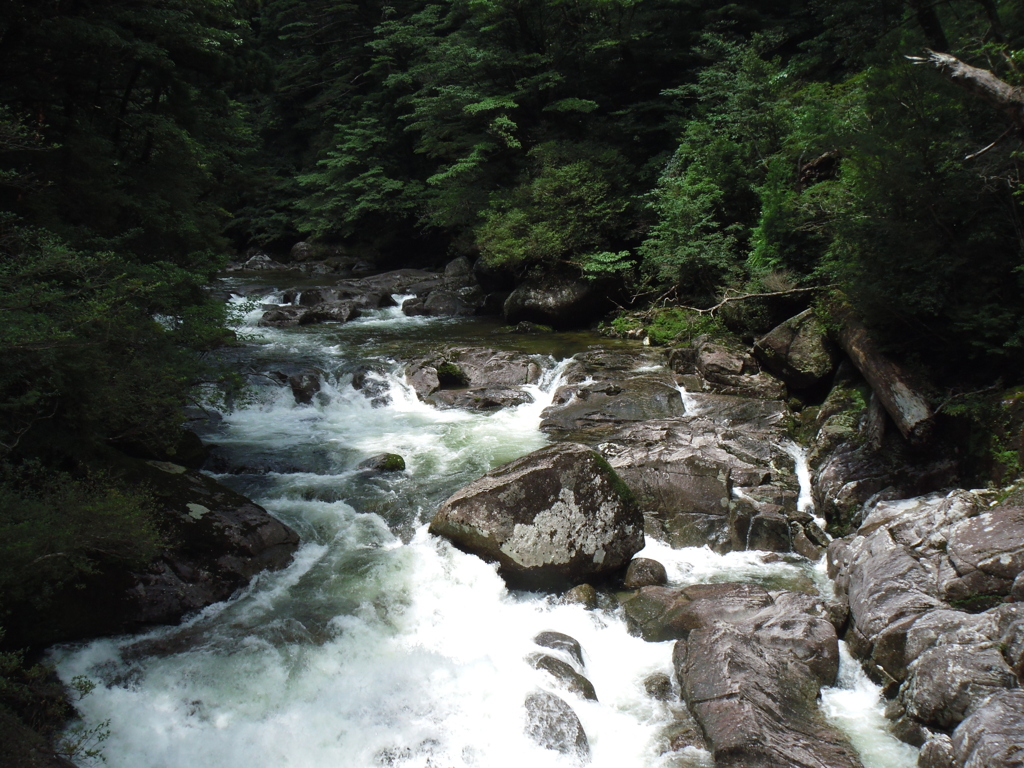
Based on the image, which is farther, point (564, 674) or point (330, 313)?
point (330, 313)

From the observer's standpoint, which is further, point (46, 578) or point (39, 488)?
point (39, 488)

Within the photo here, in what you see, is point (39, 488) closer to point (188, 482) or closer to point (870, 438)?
point (188, 482)

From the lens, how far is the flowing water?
496 centimetres

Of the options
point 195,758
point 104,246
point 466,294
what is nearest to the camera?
point 195,758

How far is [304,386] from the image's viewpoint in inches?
486

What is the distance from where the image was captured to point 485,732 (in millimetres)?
5168

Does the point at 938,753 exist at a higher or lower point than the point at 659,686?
higher

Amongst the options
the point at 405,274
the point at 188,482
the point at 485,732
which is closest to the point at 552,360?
the point at 188,482

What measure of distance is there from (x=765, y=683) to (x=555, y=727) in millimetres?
1785

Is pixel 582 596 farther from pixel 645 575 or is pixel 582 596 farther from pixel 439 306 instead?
pixel 439 306

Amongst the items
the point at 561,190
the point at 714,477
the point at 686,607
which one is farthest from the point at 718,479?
the point at 561,190

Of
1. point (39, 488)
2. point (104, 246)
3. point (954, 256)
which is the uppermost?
point (954, 256)

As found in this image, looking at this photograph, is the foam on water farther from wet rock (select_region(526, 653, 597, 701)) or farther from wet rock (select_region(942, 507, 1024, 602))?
wet rock (select_region(526, 653, 597, 701))

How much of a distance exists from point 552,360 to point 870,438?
670cm
